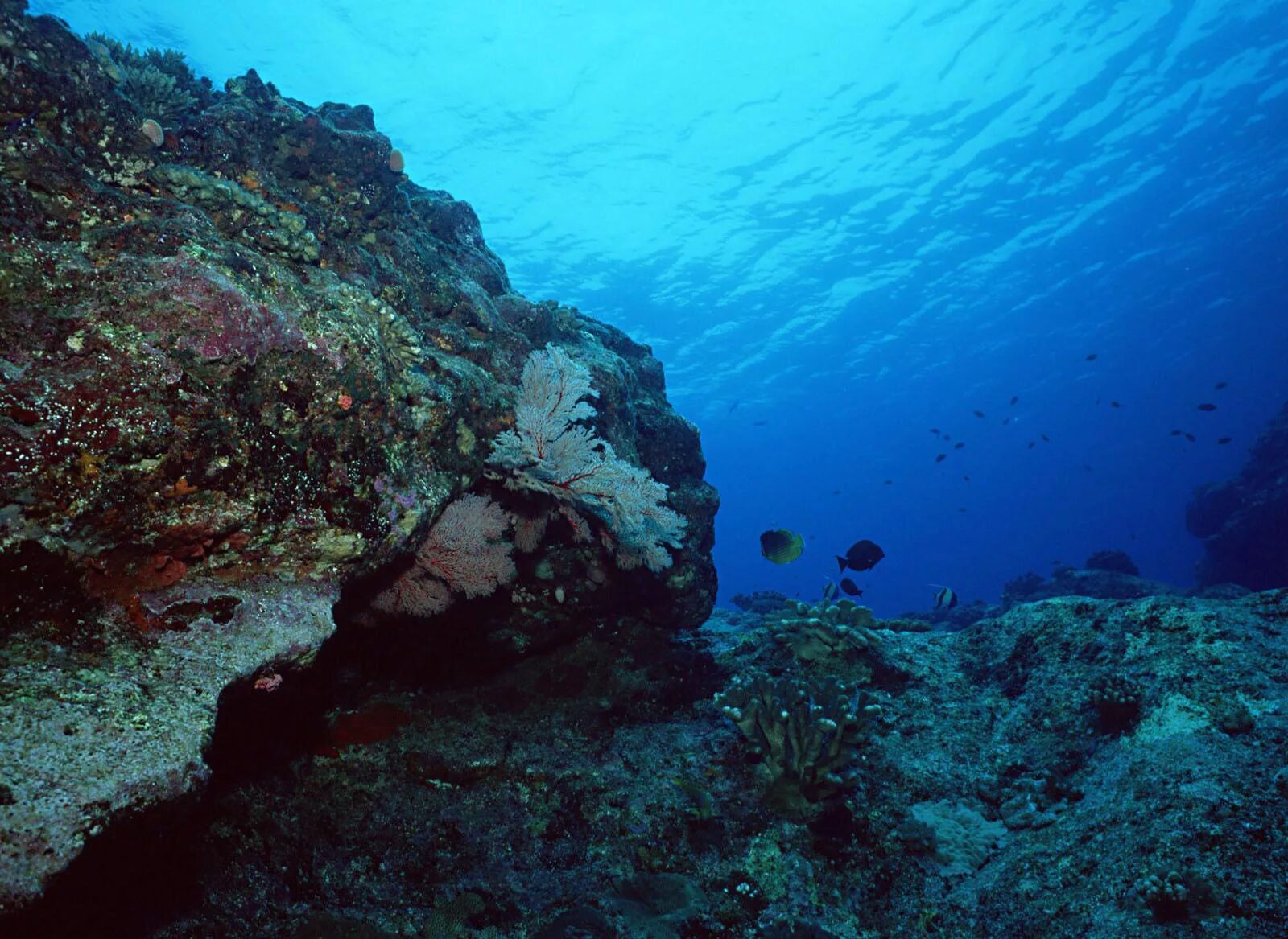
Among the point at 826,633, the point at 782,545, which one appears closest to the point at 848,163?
the point at 782,545

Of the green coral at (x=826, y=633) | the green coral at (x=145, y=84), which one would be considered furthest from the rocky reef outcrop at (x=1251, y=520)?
the green coral at (x=145, y=84)

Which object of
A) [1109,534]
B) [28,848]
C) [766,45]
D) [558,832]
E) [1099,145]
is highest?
[1109,534]

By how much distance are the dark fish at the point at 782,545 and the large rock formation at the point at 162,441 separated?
4374 millimetres

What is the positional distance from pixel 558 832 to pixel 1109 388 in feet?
249

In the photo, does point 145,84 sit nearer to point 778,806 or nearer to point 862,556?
point 778,806

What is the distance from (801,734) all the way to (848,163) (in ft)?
99.9

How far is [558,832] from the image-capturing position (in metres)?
3.59

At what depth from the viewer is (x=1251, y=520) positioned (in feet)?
57.9

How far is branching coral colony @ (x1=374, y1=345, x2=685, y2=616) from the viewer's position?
3613mm

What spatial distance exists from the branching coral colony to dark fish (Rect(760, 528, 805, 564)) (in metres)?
2.86

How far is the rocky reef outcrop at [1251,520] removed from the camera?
1711cm

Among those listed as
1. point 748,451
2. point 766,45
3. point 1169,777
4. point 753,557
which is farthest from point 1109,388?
point 753,557

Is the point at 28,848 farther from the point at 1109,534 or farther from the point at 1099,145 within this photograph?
the point at 1109,534

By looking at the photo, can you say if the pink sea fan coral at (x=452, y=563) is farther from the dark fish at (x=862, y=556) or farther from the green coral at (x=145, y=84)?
the dark fish at (x=862, y=556)
